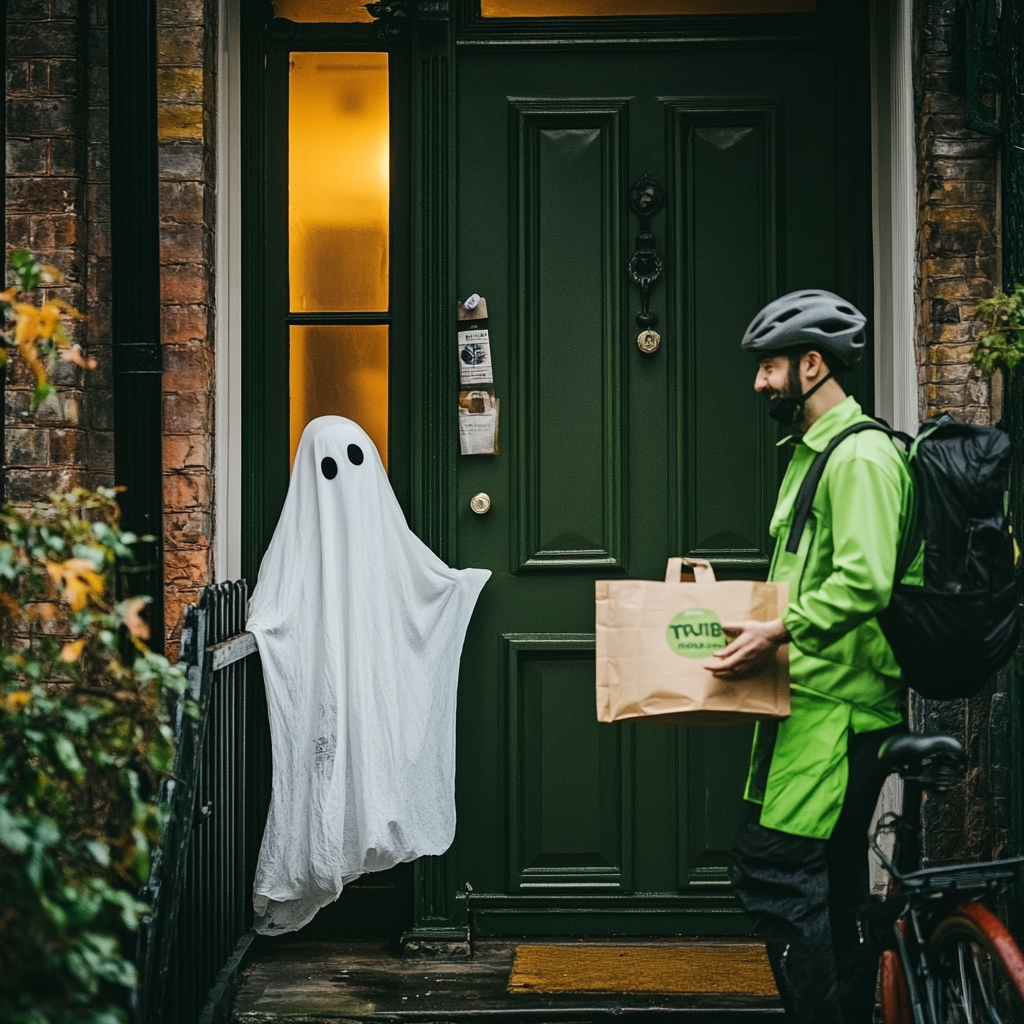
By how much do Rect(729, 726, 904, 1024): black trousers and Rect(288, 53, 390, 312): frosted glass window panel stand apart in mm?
2390

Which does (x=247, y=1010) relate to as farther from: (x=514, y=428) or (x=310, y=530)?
(x=514, y=428)

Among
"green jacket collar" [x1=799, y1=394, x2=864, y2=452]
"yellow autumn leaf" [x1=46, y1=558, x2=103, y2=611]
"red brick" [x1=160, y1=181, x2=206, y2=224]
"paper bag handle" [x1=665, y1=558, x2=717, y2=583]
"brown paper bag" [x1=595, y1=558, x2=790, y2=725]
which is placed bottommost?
"brown paper bag" [x1=595, y1=558, x2=790, y2=725]

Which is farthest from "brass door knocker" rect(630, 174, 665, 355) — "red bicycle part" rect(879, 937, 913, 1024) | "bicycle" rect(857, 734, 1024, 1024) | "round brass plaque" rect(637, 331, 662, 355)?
"red bicycle part" rect(879, 937, 913, 1024)

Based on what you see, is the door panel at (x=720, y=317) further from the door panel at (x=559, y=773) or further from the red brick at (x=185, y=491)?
the red brick at (x=185, y=491)

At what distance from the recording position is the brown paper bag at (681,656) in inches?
115

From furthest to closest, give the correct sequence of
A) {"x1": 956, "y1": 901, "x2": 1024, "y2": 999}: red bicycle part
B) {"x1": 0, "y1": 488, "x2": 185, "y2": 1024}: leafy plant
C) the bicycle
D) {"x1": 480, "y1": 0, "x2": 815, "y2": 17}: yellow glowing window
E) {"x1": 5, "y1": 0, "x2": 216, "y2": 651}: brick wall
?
{"x1": 480, "y1": 0, "x2": 815, "y2": 17}: yellow glowing window, {"x1": 5, "y1": 0, "x2": 216, "y2": 651}: brick wall, the bicycle, {"x1": 956, "y1": 901, "x2": 1024, "y2": 999}: red bicycle part, {"x1": 0, "y1": 488, "x2": 185, "y2": 1024}: leafy plant

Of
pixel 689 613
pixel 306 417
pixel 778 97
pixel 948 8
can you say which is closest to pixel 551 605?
pixel 306 417

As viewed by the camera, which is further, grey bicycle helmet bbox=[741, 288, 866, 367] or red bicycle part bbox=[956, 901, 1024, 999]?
grey bicycle helmet bbox=[741, 288, 866, 367]

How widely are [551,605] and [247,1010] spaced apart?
1631mm

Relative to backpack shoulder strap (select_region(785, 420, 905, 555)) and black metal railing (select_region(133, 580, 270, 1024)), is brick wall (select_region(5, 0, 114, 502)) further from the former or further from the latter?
backpack shoulder strap (select_region(785, 420, 905, 555))

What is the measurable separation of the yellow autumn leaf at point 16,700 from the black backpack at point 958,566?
73.6 inches

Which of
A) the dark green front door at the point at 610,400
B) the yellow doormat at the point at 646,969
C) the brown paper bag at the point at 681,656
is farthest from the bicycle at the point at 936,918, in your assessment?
the dark green front door at the point at 610,400

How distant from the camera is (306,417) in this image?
179 inches

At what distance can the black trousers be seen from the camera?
9.82 feet
